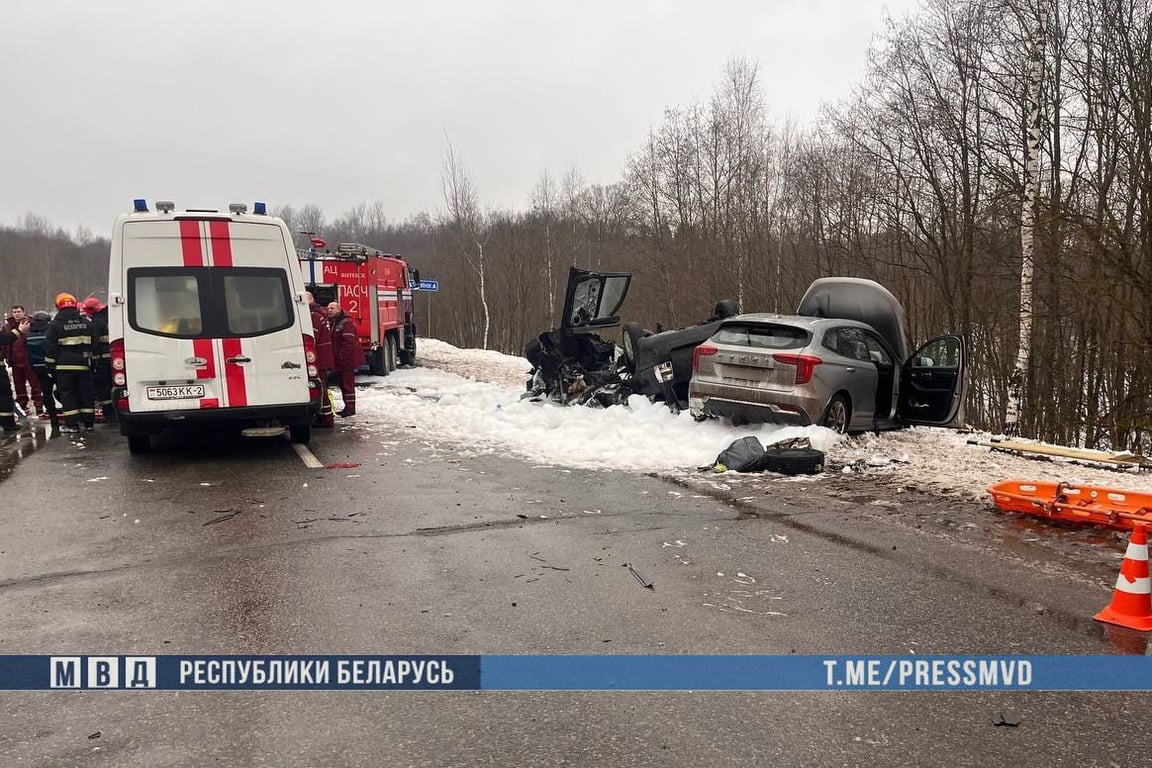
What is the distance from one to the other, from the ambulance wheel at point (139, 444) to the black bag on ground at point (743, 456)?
21.4ft

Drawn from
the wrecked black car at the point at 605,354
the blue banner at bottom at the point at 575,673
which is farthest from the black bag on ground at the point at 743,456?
the blue banner at bottom at the point at 575,673

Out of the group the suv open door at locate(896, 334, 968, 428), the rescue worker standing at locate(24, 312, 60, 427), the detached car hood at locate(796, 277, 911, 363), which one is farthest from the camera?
the rescue worker standing at locate(24, 312, 60, 427)

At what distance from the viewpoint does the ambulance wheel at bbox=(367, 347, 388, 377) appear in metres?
18.5

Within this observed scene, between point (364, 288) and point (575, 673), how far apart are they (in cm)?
1491

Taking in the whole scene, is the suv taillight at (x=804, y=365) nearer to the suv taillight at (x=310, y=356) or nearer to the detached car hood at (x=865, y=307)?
the detached car hood at (x=865, y=307)

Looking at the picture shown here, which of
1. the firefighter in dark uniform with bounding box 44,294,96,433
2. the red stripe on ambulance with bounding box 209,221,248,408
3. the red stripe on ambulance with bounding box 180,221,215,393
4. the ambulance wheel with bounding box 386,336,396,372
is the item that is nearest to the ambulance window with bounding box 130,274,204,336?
the red stripe on ambulance with bounding box 180,221,215,393

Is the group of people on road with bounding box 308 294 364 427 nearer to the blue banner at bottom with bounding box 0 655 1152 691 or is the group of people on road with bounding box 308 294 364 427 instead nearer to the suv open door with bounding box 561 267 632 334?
the suv open door with bounding box 561 267 632 334

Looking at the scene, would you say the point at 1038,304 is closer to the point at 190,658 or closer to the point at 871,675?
the point at 871,675

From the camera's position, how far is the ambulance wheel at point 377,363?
18.5m

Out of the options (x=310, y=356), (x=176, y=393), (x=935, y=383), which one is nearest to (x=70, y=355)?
(x=176, y=393)

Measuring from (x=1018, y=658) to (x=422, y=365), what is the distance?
2063 cm

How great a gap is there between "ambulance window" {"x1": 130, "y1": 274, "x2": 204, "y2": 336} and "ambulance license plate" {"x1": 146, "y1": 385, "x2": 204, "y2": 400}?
587 millimetres

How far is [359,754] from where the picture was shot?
2820 millimetres

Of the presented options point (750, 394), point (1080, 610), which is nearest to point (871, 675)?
point (1080, 610)
